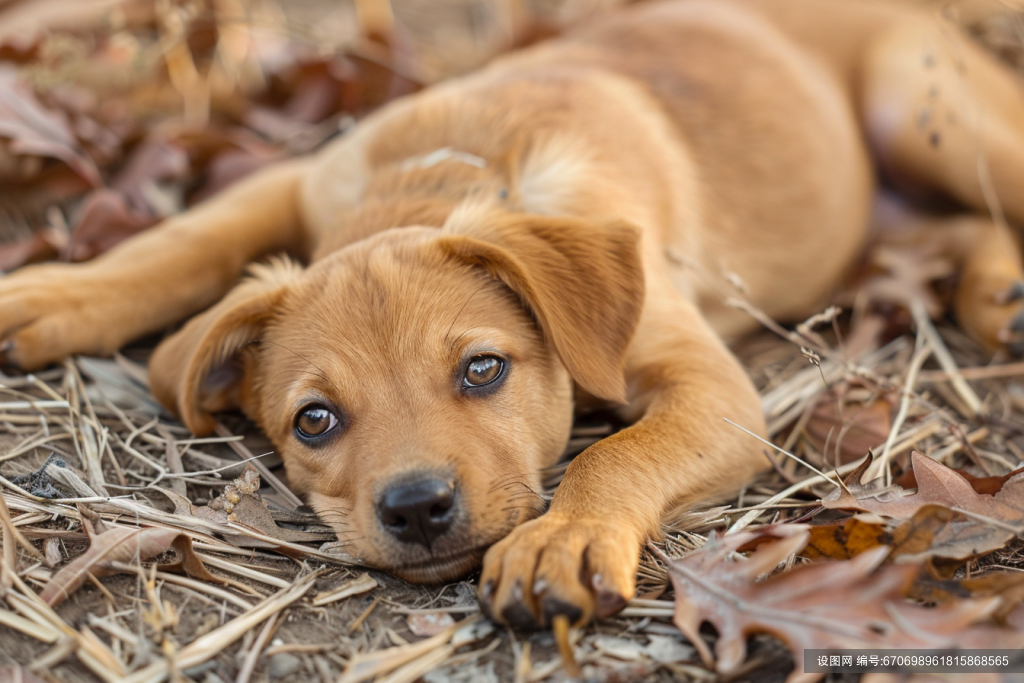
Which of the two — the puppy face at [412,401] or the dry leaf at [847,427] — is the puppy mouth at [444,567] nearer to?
the puppy face at [412,401]

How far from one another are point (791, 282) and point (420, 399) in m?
2.74

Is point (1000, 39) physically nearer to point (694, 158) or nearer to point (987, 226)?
point (987, 226)

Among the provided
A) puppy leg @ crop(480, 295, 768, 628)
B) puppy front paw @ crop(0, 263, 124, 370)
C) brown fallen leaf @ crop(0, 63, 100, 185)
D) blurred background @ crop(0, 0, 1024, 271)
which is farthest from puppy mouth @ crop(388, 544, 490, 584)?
brown fallen leaf @ crop(0, 63, 100, 185)

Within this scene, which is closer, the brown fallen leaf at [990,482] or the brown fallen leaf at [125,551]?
the brown fallen leaf at [125,551]

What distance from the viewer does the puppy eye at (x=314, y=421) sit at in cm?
280

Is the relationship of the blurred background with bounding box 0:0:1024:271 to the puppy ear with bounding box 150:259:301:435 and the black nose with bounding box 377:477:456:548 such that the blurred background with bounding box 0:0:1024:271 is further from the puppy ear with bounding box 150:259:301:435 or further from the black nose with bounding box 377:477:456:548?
the black nose with bounding box 377:477:456:548

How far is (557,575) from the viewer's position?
2.17 metres

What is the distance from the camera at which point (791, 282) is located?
460 centimetres

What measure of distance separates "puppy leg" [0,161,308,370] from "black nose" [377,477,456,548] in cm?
187

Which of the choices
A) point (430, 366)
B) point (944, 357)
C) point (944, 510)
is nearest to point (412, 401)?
point (430, 366)

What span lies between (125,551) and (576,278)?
166cm

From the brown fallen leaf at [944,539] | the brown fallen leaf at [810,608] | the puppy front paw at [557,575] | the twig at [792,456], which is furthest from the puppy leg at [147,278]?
the brown fallen leaf at [944,539]

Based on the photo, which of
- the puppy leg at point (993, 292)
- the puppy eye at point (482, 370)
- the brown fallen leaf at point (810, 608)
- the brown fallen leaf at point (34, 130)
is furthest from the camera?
the brown fallen leaf at point (34, 130)

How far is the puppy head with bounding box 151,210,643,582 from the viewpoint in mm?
2455
